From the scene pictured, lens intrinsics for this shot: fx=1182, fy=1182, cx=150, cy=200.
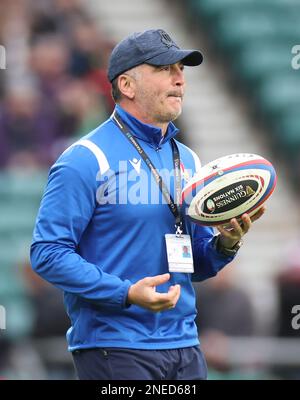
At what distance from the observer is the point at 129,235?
16.2 ft

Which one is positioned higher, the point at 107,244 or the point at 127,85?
the point at 127,85

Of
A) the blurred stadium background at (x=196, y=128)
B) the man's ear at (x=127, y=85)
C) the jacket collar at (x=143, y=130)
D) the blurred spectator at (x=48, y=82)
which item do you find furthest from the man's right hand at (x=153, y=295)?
the blurred spectator at (x=48, y=82)

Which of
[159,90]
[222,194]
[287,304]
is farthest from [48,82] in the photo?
[222,194]

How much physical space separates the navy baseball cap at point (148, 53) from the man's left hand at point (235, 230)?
0.73 m

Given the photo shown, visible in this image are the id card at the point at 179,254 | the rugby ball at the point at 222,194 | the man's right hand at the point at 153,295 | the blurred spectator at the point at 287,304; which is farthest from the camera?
the blurred spectator at the point at 287,304

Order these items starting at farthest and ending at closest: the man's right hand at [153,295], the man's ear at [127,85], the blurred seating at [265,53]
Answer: the blurred seating at [265,53] < the man's ear at [127,85] < the man's right hand at [153,295]

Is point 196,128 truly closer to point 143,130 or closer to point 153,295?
point 143,130

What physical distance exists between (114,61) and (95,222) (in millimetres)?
744

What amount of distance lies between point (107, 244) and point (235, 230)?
0.56 metres

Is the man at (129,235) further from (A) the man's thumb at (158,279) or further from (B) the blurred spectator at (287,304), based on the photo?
(B) the blurred spectator at (287,304)

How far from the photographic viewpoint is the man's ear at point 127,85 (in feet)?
16.9

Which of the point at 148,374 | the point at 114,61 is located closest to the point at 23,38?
the point at 114,61

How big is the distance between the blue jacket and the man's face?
0.20m

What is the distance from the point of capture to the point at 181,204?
509 centimetres
